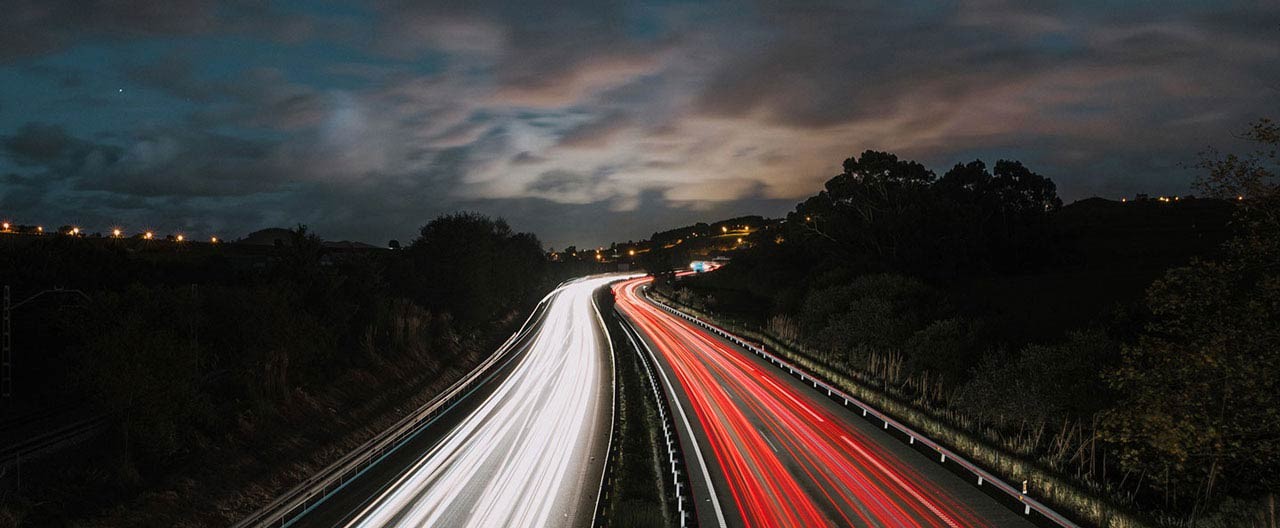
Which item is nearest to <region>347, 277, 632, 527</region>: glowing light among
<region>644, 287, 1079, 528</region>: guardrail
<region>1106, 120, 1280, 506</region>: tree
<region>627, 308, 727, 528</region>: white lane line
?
<region>627, 308, 727, 528</region>: white lane line

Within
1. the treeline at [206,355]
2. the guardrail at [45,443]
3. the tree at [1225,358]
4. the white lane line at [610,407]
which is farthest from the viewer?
the treeline at [206,355]

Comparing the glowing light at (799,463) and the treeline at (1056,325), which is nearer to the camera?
the treeline at (1056,325)

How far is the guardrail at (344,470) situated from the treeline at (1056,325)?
20547 millimetres

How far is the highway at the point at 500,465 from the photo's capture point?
57.7 feet

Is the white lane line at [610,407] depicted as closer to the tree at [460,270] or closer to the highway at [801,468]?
the highway at [801,468]

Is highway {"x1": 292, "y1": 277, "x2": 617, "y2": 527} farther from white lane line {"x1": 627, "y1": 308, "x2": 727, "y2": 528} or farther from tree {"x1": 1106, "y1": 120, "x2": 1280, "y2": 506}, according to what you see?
tree {"x1": 1106, "y1": 120, "x2": 1280, "y2": 506}

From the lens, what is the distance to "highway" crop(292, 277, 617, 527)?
57.7 feet

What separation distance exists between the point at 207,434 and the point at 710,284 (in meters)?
109

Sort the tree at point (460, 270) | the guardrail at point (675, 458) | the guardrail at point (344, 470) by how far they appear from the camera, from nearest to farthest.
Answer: the guardrail at point (675, 458) → the guardrail at point (344, 470) → the tree at point (460, 270)

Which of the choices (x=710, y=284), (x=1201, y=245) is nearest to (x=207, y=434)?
(x=1201, y=245)

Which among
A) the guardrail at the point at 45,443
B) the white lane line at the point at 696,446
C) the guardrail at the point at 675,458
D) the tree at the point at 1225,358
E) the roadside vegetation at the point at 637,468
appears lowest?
the roadside vegetation at the point at 637,468

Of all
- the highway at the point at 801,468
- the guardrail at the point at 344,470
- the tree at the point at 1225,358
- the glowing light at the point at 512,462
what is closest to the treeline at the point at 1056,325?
the tree at the point at 1225,358

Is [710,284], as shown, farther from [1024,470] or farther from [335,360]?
[1024,470]

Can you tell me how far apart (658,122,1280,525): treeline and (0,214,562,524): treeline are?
24099 millimetres
